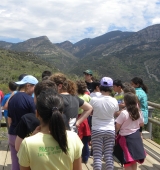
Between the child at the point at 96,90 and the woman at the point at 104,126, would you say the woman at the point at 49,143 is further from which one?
the child at the point at 96,90

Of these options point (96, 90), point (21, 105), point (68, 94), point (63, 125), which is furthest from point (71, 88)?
point (96, 90)

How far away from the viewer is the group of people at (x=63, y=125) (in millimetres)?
1729

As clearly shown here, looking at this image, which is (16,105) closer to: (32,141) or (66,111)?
(66,111)

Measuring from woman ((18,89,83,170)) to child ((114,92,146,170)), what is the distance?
65.9 inches

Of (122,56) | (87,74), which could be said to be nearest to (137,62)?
(122,56)

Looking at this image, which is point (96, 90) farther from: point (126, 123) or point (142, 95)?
point (126, 123)

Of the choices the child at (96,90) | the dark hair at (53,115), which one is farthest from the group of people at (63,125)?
the child at (96,90)

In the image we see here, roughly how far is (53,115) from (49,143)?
0.64 ft

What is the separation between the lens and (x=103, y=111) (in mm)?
3443

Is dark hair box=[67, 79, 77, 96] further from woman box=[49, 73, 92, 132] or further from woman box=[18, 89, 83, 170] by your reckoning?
woman box=[18, 89, 83, 170]

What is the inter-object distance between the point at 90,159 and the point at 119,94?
1.27 metres

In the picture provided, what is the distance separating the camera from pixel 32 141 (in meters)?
1.71

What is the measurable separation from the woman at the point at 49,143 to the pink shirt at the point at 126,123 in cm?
168

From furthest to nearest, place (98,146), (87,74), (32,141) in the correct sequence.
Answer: (87,74) → (98,146) → (32,141)
